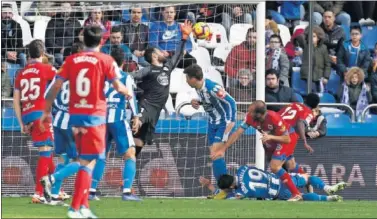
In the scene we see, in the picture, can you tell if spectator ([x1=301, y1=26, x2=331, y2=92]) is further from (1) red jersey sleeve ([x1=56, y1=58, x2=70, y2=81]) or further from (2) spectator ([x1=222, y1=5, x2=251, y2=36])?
(1) red jersey sleeve ([x1=56, y1=58, x2=70, y2=81])

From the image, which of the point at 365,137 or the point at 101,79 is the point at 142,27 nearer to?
the point at 365,137

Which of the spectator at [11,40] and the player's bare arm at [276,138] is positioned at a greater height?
the spectator at [11,40]

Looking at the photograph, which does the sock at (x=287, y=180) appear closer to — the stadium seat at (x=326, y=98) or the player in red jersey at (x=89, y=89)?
the stadium seat at (x=326, y=98)

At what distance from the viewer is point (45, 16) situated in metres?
20.0

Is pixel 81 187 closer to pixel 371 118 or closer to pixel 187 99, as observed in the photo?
pixel 187 99

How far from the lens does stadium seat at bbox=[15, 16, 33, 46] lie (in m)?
19.6

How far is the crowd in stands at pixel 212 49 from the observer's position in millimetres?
19484

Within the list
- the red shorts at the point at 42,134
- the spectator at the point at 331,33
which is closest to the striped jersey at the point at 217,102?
the red shorts at the point at 42,134

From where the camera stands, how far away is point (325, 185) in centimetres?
1831

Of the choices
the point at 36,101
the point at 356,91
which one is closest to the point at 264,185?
the point at 36,101

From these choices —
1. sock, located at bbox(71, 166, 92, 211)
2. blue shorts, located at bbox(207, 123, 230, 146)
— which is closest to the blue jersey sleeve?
blue shorts, located at bbox(207, 123, 230, 146)

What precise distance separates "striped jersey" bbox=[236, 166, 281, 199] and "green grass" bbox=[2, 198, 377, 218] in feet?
1.59

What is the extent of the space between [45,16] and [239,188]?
182 inches

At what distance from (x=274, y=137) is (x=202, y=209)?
306 centimetres
